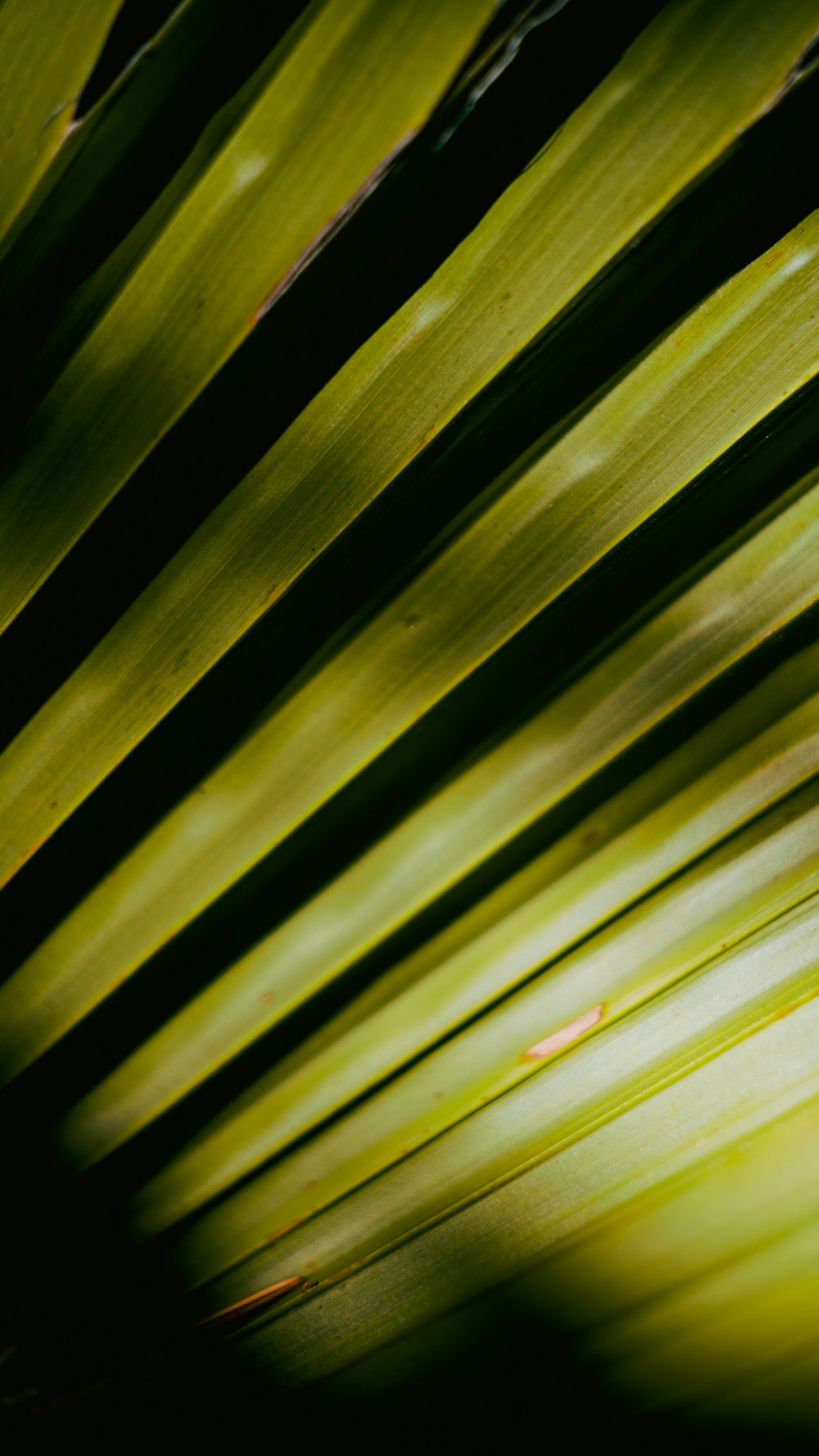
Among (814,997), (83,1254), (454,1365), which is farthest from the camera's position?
(83,1254)

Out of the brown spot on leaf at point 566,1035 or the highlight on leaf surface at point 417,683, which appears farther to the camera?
the brown spot on leaf at point 566,1035

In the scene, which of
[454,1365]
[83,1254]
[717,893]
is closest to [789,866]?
[717,893]

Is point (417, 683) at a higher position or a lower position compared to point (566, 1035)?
higher

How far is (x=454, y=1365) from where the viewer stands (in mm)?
656

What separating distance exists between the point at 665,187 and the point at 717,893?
0.52m

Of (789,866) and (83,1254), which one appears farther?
(83,1254)

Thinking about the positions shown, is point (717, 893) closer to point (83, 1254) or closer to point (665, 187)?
point (665, 187)

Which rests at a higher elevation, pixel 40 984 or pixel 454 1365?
pixel 40 984

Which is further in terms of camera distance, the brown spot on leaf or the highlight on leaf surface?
the brown spot on leaf

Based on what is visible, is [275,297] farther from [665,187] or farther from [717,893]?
[717,893]

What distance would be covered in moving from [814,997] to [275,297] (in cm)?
68

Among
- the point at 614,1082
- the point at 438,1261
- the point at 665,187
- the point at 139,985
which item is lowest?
the point at 438,1261

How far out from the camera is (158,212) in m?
0.51

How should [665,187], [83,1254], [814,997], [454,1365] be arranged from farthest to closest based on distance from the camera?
[83,1254] → [454,1365] → [814,997] → [665,187]
